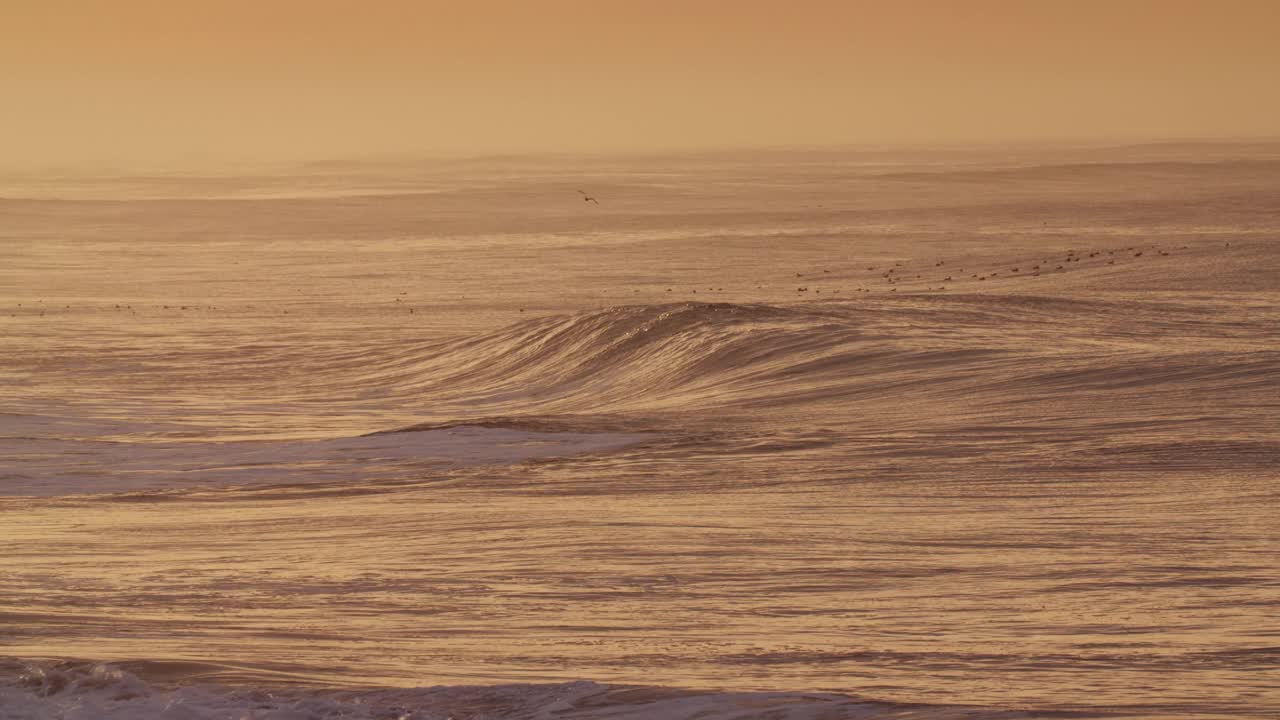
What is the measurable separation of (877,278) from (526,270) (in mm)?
11934

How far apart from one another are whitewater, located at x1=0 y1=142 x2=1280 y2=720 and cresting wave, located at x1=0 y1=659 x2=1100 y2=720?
0.08ft

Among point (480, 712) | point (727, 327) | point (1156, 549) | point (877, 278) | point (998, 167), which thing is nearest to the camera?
point (480, 712)

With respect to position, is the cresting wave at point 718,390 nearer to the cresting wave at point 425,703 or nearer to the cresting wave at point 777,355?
the cresting wave at point 777,355

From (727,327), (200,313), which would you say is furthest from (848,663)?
(200,313)

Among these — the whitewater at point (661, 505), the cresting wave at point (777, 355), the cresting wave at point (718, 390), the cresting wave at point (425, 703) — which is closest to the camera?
the cresting wave at point (425, 703)

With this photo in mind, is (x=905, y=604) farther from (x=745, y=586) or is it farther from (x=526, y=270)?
(x=526, y=270)

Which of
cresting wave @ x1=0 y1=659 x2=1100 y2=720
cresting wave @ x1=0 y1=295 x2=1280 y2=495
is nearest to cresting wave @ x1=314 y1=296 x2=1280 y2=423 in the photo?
cresting wave @ x1=0 y1=295 x2=1280 y2=495

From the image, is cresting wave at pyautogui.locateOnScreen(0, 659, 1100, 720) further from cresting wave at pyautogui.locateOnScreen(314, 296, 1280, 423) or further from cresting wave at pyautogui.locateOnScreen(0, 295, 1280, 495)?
cresting wave at pyautogui.locateOnScreen(314, 296, 1280, 423)

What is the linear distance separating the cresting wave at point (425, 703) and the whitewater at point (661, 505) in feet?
0.08

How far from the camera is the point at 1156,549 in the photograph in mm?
11859

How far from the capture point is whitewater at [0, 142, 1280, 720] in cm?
884

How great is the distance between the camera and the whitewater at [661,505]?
8.84 meters

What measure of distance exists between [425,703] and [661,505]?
591 centimetres

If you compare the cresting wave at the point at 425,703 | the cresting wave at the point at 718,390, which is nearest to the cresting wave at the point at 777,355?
the cresting wave at the point at 718,390
